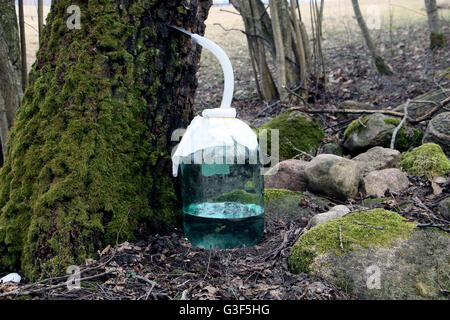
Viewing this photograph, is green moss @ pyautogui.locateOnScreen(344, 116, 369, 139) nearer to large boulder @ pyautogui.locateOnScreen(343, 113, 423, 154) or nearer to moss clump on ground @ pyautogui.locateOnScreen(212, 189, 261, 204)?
large boulder @ pyautogui.locateOnScreen(343, 113, 423, 154)

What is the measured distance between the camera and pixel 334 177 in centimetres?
366

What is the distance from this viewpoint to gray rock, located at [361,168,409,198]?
363cm

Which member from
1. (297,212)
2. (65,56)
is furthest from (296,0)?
(65,56)

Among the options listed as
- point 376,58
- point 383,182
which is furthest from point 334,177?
point 376,58

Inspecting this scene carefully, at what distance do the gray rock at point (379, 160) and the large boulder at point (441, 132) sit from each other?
0.52 meters

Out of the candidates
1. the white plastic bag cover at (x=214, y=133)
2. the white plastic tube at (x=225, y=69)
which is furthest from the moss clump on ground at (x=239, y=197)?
the white plastic tube at (x=225, y=69)

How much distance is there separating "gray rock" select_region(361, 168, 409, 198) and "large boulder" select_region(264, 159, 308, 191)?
0.60 metres

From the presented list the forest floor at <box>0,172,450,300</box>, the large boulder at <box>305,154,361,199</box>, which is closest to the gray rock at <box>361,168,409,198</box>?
the large boulder at <box>305,154,361,199</box>

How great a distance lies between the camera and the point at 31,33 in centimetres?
1783

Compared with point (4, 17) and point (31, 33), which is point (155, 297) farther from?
point (31, 33)

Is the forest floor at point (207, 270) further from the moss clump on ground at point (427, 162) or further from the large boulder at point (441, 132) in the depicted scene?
the large boulder at point (441, 132)

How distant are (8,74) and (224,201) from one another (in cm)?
295

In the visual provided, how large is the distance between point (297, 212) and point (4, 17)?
4446mm

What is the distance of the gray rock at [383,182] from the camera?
3.63 metres
